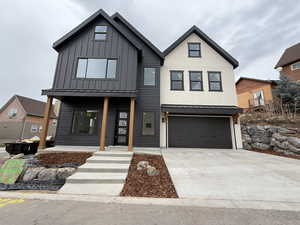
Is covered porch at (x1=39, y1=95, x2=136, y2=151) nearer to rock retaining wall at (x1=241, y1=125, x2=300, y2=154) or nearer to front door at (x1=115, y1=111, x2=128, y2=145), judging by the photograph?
front door at (x1=115, y1=111, x2=128, y2=145)

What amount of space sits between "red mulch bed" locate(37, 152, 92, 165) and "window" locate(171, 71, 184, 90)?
7.04 metres

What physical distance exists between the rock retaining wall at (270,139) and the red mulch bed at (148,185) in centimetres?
788

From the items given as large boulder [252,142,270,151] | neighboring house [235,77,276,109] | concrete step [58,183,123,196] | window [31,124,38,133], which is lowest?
concrete step [58,183,123,196]

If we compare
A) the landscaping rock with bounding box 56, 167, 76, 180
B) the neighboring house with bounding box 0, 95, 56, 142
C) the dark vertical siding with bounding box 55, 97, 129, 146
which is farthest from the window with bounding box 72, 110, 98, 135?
the neighboring house with bounding box 0, 95, 56, 142

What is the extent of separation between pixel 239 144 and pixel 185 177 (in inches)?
281

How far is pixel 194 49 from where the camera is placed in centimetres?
981

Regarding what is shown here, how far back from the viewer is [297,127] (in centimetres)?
763

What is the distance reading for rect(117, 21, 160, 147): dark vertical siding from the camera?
7.93m

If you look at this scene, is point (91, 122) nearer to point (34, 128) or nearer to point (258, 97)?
point (258, 97)

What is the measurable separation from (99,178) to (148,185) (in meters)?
1.52

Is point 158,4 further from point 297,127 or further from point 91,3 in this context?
point 297,127

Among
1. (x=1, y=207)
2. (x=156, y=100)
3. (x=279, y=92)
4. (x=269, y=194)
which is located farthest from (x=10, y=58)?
(x=279, y=92)

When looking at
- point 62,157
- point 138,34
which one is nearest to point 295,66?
point 138,34

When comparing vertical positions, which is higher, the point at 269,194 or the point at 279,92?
the point at 279,92
